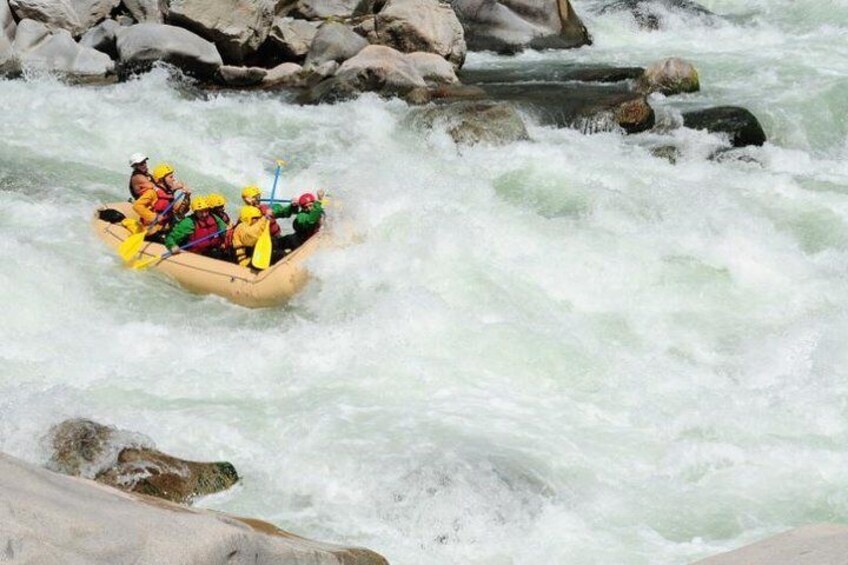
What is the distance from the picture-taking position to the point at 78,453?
509cm

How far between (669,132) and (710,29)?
553 centimetres

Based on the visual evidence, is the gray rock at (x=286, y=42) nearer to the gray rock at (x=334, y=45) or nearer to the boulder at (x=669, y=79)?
the gray rock at (x=334, y=45)

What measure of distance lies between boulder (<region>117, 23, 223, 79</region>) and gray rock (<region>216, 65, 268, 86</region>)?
133 millimetres

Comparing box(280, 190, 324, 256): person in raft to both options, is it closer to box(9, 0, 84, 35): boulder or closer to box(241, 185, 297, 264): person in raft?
box(241, 185, 297, 264): person in raft

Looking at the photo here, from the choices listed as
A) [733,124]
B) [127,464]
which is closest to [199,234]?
[127,464]

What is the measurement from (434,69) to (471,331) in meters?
6.33

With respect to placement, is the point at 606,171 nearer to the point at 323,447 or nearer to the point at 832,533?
the point at 323,447

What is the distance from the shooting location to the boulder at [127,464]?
16.4 feet

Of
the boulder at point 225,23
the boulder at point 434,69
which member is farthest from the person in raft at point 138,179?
the boulder at point 225,23

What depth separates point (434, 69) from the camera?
518 inches

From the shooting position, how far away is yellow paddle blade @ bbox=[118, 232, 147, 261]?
8.43 metres

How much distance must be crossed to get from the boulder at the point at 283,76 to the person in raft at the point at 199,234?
16.5 feet

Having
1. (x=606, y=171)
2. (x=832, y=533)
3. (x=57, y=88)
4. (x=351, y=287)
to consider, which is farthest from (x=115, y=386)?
(x=57, y=88)

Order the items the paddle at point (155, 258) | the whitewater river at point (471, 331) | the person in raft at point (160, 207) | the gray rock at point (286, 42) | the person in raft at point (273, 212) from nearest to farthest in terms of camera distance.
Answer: the whitewater river at point (471, 331), the person in raft at point (273, 212), the paddle at point (155, 258), the person in raft at point (160, 207), the gray rock at point (286, 42)
